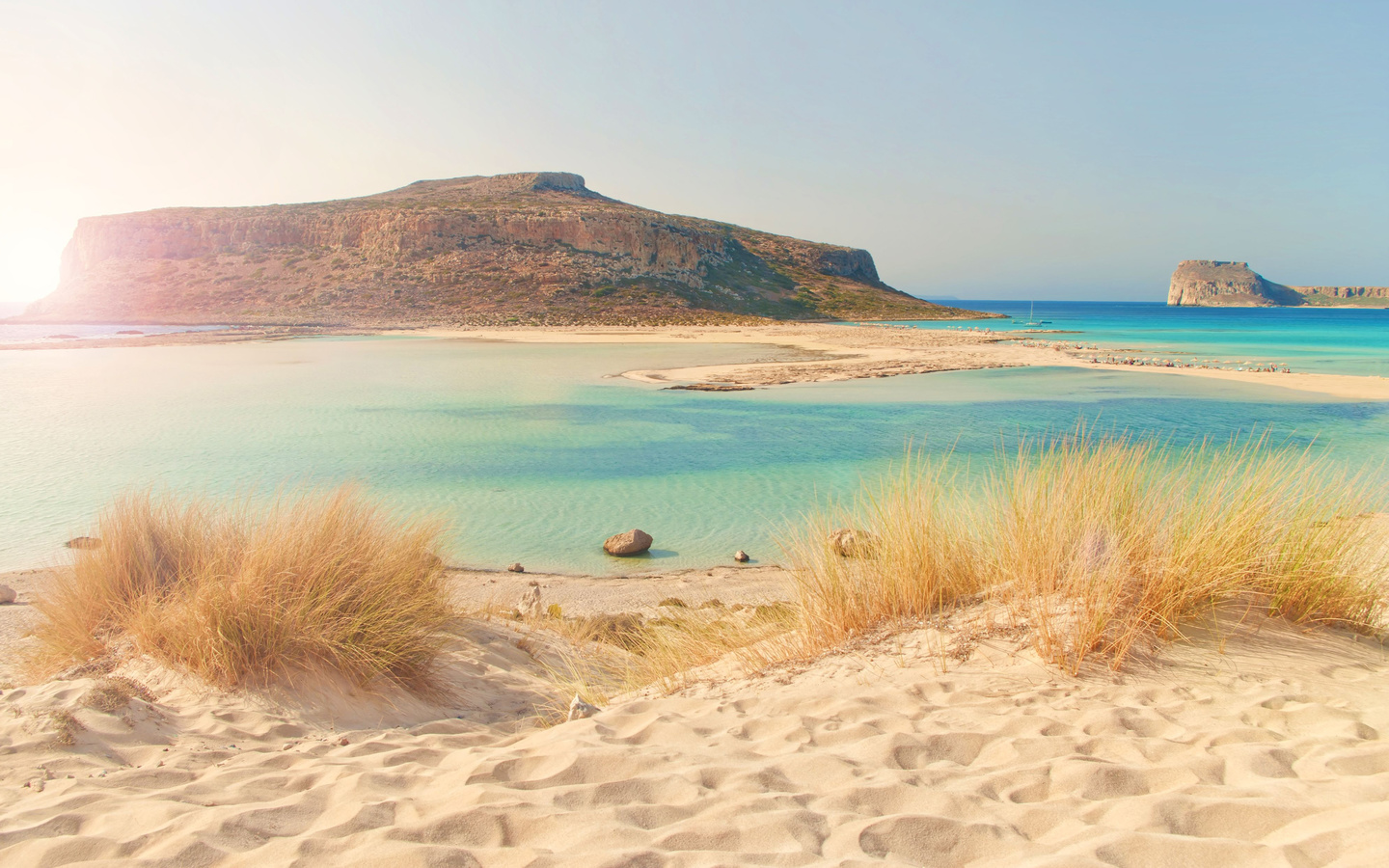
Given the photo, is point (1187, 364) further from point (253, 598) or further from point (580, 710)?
point (253, 598)

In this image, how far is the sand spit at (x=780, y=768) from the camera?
7.19ft

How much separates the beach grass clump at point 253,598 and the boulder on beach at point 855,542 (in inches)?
99.7

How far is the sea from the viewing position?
8773 mm

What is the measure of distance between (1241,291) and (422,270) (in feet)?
525

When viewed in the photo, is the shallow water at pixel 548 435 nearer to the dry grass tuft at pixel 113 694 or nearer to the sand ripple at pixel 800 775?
the dry grass tuft at pixel 113 694

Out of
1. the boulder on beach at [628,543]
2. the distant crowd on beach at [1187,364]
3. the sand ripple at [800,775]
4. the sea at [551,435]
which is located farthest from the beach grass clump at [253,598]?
the distant crowd on beach at [1187,364]

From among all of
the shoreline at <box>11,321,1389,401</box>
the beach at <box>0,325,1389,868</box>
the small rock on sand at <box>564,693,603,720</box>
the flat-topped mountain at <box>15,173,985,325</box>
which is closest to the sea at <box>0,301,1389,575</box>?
the beach at <box>0,325,1389,868</box>

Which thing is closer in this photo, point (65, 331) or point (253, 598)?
point (253, 598)

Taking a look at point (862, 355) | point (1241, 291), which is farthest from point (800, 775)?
point (1241, 291)

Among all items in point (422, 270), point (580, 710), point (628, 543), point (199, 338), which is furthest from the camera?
point (422, 270)

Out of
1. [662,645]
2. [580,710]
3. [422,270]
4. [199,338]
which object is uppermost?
[422,270]

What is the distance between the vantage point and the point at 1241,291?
14875 cm

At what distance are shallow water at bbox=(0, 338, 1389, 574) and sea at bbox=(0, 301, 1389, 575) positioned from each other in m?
0.06

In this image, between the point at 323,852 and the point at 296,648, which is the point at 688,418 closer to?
the point at 296,648
